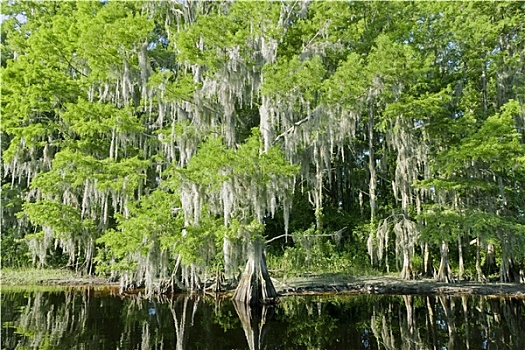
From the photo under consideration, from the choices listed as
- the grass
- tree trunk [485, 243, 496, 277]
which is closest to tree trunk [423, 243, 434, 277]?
tree trunk [485, 243, 496, 277]

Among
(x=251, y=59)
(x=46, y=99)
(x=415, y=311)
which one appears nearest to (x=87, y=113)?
(x=46, y=99)

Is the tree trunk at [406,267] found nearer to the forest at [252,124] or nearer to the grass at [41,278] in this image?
the forest at [252,124]

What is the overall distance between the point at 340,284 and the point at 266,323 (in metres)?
5.81

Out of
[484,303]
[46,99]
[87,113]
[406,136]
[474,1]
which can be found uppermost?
[474,1]

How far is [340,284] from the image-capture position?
13.5m

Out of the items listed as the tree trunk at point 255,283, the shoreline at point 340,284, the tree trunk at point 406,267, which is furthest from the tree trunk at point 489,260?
the tree trunk at point 255,283

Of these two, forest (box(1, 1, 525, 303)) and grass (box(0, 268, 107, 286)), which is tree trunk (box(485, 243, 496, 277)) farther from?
grass (box(0, 268, 107, 286))

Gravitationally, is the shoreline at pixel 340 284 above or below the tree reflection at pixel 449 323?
above

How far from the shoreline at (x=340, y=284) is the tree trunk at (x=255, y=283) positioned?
1.05 metres

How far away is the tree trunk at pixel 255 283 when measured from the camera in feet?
36.6

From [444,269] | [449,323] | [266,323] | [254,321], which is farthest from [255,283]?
[444,269]

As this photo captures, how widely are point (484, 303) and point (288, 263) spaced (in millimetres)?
7750

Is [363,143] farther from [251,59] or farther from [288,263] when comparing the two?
[251,59]

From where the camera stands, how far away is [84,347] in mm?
6242
